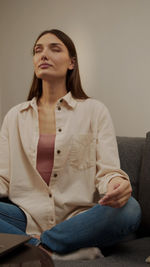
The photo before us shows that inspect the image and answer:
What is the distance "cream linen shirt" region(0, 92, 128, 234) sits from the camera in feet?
5.23

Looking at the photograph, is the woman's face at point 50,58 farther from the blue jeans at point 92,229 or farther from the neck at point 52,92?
the blue jeans at point 92,229

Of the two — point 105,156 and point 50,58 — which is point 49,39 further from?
point 105,156

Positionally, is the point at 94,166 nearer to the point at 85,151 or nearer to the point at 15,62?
the point at 85,151

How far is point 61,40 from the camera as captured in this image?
6.07ft

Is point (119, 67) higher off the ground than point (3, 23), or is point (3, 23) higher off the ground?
point (3, 23)

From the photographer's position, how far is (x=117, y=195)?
4.21ft

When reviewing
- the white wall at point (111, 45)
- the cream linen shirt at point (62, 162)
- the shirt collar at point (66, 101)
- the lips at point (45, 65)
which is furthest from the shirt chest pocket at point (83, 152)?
the white wall at point (111, 45)

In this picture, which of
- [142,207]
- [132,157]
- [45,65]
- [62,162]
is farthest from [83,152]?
[45,65]

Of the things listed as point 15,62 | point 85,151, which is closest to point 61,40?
point 85,151

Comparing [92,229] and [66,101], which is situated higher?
[66,101]

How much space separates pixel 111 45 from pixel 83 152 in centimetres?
79

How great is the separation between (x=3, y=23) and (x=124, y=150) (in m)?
1.40

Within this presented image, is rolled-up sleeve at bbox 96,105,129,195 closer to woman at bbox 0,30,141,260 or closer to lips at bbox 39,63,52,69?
woman at bbox 0,30,141,260

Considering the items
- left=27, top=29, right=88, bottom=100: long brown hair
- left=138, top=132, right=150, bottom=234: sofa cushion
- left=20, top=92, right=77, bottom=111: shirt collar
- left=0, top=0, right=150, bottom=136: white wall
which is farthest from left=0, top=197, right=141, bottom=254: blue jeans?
left=0, top=0, right=150, bottom=136: white wall
